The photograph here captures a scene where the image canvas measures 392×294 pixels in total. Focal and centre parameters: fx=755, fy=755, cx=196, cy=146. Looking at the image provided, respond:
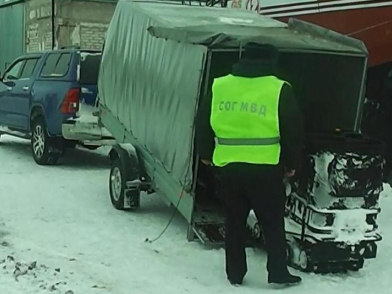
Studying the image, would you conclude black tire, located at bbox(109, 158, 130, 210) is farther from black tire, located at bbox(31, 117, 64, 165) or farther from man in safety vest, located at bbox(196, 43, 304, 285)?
black tire, located at bbox(31, 117, 64, 165)

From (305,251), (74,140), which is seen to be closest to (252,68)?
(305,251)

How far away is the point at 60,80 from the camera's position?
1144 centimetres

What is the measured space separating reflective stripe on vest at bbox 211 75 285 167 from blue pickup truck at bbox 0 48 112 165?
5.56 m

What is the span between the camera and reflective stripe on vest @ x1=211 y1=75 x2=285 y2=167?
5.67 meters

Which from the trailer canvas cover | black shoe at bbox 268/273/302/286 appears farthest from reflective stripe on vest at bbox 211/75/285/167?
the trailer canvas cover

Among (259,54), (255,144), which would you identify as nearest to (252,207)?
(255,144)

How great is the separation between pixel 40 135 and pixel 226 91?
21.4 ft

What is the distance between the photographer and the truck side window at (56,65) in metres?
11.6

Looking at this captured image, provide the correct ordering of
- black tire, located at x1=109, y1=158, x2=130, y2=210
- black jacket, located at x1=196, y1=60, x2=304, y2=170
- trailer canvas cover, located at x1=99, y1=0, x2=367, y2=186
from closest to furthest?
1. black jacket, located at x1=196, y1=60, x2=304, y2=170
2. trailer canvas cover, located at x1=99, y1=0, x2=367, y2=186
3. black tire, located at x1=109, y1=158, x2=130, y2=210

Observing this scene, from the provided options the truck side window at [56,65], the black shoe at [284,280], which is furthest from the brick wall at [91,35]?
the black shoe at [284,280]

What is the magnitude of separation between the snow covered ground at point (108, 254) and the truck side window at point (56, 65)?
2.41 m

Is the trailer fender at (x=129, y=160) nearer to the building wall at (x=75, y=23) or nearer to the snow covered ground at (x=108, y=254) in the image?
the snow covered ground at (x=108, y=254)

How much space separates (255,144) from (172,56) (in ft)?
7.18

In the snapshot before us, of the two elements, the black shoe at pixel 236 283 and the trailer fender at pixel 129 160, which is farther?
the trailer fender at pixel 129 160
